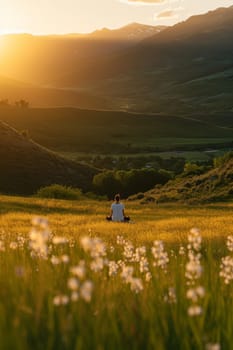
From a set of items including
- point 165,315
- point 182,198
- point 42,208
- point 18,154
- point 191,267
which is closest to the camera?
point 191,267

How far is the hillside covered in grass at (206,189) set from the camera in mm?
61188

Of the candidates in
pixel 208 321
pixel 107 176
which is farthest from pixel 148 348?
pixel 107 176

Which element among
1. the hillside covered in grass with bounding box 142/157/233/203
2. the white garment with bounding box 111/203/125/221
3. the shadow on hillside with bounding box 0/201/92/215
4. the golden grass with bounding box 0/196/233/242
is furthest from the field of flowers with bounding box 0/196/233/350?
the hillside covered in grass with bounding box 142/157/233/203

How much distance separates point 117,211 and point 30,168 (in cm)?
8527

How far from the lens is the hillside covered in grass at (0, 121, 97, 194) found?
10850 centimetres

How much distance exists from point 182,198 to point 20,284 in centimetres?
5880

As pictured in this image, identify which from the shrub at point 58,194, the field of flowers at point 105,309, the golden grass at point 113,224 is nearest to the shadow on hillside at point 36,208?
the golden grass at point 113,224

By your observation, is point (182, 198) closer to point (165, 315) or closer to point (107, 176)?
point (107, 176)

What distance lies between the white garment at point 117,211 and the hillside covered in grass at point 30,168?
240 feet

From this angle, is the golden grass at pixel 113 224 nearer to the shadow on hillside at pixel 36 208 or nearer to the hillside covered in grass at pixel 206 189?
the shadow on hillside at pixel 36 208

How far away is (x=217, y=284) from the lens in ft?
24.8

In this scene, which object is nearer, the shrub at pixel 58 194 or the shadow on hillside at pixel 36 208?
the shadow on hillside at pixel 36 208

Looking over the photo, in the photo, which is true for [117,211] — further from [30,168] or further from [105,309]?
[30,168]

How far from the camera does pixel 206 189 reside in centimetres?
6475
